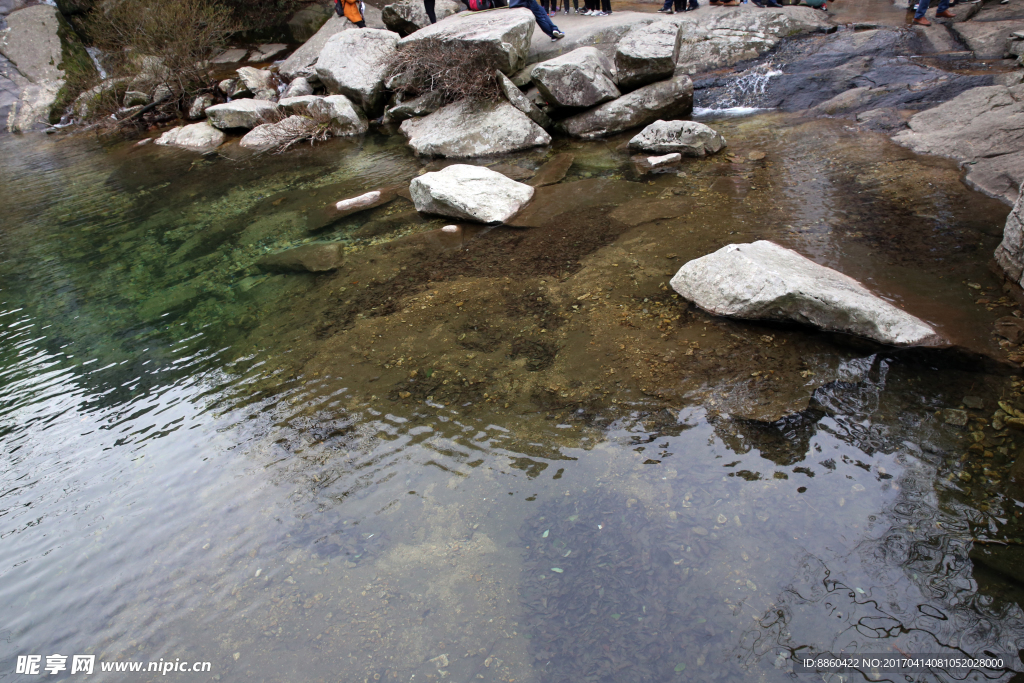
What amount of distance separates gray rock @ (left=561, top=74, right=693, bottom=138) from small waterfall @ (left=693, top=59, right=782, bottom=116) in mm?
739

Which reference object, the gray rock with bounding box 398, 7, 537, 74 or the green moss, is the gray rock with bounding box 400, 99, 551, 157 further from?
the green moss

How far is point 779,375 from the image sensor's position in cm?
375

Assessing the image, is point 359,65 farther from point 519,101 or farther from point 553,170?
point 553,170

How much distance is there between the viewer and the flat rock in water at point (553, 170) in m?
8.10

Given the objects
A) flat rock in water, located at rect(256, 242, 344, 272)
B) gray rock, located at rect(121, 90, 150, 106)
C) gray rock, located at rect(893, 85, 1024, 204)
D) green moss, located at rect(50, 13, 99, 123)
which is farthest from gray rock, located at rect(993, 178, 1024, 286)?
green moss, located at rect(50, 13, 99, 123)

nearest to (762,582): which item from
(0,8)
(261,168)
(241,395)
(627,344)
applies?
(627,344)

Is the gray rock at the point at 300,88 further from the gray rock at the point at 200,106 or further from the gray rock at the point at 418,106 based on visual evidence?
the gray rock at the point at 418,106

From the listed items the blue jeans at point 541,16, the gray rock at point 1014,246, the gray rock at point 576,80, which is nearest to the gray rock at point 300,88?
the blue jeans at point 541,16

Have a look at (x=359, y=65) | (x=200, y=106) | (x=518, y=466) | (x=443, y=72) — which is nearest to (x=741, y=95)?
(x=443, y=72)

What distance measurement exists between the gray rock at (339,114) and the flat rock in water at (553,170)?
594cm

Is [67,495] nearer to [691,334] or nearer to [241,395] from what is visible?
[241,395]

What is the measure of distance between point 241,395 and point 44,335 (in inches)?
134

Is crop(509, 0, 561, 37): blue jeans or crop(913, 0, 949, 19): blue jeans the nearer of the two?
crop(913, 0, 949, 19): blue jeans

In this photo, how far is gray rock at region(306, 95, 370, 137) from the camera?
40.9ft
